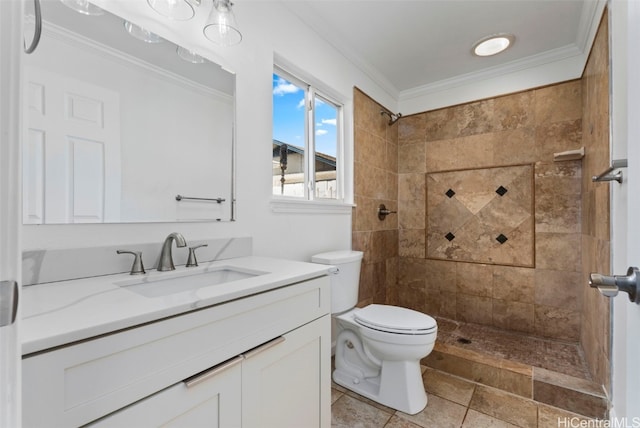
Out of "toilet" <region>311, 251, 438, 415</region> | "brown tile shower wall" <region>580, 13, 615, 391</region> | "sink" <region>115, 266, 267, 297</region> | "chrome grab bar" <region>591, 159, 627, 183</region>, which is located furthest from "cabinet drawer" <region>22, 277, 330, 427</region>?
"brown tile shower wall" <region>580, 13, 615, 391</region>

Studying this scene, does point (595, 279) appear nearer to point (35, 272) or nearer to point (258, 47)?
point (35, 272)

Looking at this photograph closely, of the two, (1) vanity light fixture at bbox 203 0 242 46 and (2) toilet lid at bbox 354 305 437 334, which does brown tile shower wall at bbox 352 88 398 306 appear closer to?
(2) toilet lid at bbox 354 305 437 334

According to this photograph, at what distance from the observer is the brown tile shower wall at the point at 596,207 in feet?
4.99

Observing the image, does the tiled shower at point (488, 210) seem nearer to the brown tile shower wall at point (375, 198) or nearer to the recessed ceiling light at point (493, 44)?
the brown tile shower wall at point (375, 198)

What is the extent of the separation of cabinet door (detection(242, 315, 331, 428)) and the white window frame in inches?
31.6

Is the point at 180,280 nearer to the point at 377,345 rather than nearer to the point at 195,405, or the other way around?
the point at 195,405

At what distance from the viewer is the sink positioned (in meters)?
Result: 1.01

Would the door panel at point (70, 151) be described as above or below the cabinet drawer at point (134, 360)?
above

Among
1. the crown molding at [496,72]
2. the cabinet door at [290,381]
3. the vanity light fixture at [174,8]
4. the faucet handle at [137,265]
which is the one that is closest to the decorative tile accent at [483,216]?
the crown molding at [496,72]

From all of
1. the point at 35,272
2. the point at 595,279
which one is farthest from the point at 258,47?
the point at 595,279

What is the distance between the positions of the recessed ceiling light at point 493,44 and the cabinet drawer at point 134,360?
241 centimetres

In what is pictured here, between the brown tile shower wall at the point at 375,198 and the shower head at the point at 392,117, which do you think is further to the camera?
the shower head at the point at 392,117

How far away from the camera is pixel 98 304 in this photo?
71 cm

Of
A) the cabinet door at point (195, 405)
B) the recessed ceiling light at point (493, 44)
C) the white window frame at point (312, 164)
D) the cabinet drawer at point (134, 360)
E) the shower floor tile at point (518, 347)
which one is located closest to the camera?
the cabinet drawer at point (134, 360)
